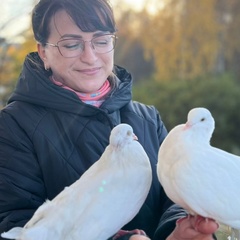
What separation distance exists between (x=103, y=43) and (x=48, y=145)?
0.54m

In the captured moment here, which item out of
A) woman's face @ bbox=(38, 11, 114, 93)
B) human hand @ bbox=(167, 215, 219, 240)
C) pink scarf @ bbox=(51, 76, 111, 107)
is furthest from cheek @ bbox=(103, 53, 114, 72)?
human hand @ bbox=(167, 215, 219, 240)

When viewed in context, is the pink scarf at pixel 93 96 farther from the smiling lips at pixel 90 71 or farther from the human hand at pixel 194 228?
the human hand at pixel 194 228

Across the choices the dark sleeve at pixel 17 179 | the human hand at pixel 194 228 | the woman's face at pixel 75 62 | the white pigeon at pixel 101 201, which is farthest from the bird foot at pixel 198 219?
the woman's face at pixel 75 62

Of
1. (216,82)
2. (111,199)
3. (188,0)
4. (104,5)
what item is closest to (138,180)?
(111,199)

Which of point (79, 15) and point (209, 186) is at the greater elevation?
point (79, 15)

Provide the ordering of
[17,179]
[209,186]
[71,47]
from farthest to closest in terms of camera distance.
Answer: [71,47] → [17,179] → [209,186]

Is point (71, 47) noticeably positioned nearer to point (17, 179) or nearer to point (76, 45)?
point (76, 45)

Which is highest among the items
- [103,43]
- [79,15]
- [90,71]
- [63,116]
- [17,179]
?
[79,15]

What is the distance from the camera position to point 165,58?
1872cm

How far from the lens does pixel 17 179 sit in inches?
82.9

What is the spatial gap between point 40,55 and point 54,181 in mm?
639

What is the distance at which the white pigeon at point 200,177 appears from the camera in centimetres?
183

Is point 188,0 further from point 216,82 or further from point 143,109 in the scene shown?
point 143,109

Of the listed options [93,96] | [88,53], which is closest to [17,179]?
[93,96]
